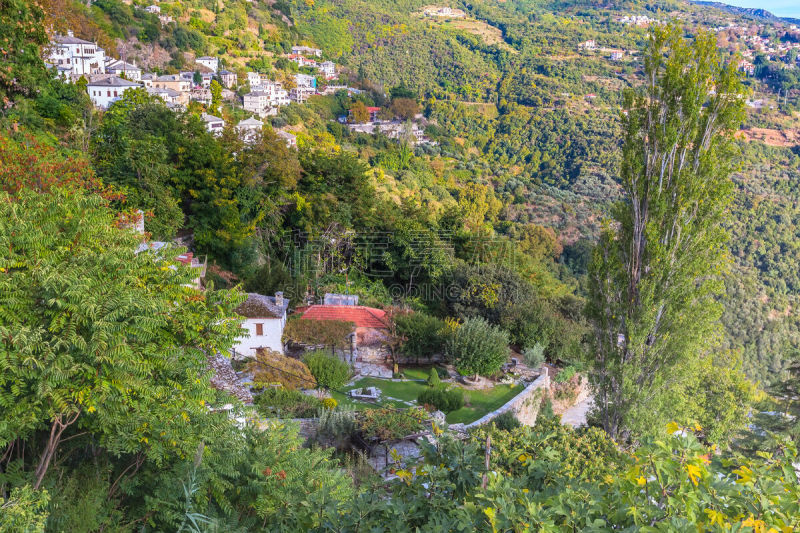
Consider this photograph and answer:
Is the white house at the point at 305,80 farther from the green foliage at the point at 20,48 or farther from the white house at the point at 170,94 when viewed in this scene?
the green foliage at the point at 20,48

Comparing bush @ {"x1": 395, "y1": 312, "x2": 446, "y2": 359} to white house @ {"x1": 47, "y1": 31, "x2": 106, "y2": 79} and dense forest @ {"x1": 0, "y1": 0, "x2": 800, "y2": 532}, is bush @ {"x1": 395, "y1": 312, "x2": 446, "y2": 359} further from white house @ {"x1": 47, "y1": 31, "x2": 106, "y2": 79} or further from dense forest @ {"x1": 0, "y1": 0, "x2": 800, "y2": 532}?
white house @ {"x1": 47, "y1": 31, "x2": 106, "y2": 79}

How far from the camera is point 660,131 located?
28.0 ft

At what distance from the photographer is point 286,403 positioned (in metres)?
10.2

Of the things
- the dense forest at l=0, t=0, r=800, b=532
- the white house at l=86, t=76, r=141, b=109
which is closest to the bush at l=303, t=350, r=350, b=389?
the dense forest at l=0, t=0, r=800, b=532

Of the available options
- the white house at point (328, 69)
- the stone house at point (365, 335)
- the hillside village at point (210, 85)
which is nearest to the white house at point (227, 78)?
the hillside village at point (210, 85)

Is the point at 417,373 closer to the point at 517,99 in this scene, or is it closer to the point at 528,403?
the point at 528,403

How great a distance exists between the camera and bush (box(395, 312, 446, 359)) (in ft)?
48.9

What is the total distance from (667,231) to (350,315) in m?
9.05

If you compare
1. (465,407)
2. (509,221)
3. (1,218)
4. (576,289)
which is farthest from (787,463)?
(509,221)

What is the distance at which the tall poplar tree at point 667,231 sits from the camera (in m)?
8.27

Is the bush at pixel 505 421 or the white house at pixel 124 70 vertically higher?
the white house at pixel 124 70

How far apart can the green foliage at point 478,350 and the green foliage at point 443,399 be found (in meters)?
1.60

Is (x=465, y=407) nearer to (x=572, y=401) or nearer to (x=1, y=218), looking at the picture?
(x=572, y=401)

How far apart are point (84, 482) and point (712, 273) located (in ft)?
28.7
